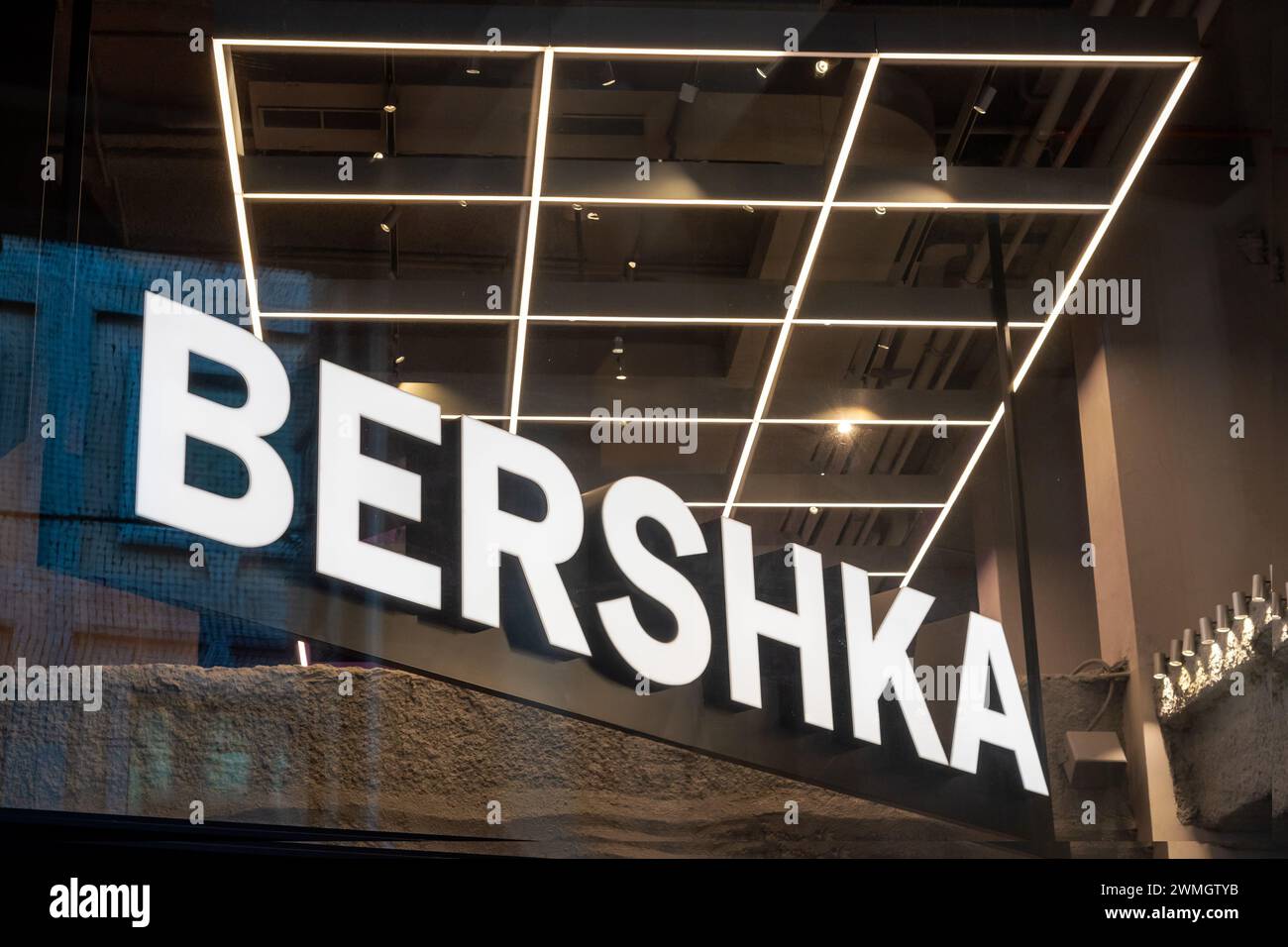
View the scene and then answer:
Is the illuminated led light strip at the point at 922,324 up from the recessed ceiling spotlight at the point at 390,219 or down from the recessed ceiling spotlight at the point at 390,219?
down

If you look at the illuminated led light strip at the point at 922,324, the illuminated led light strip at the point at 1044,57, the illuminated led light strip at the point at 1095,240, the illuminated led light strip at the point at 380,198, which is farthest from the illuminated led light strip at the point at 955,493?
the illuminated led light strip at the point at 380,198

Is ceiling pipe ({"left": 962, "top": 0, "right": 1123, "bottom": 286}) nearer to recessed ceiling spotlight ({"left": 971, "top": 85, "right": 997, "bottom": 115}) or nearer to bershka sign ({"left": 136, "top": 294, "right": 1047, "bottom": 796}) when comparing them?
recessed ceiling spotlight ({"left": 971, "top": 85, "right": 997, "bottom": 115})

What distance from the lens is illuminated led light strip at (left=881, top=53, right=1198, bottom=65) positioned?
3682 millimetres

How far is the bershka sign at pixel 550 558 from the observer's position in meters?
3.02

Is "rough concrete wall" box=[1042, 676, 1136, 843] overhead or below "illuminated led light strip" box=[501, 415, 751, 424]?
below

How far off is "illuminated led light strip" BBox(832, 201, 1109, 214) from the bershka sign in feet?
3.47

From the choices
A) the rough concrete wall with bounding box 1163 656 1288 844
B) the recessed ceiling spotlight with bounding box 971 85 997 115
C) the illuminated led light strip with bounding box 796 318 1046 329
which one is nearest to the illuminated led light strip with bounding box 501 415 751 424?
the illuminated led light strip with bounding box 796 318 1046 329

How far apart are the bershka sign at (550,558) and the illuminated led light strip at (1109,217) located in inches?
31.8

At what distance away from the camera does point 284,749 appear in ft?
9.69

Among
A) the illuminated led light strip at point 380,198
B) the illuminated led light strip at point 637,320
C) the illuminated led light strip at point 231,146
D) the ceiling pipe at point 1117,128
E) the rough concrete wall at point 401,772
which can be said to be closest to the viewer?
the rough concrete wall at point 401,772

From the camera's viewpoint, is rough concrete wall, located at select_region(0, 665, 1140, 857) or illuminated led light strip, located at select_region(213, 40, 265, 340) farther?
illuminated led light strip, located at select_region(213, 40, 265, 340)

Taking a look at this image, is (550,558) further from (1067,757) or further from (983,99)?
(983,99)

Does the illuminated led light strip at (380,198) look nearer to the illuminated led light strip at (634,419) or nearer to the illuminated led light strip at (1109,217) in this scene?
the illuminated led light strip at (634,419)
